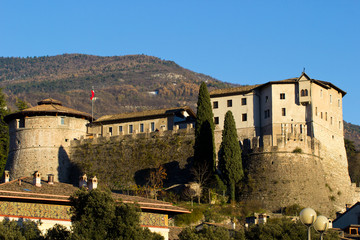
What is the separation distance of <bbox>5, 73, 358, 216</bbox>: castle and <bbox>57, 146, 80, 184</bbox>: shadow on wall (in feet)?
0.39

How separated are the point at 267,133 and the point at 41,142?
2477cm

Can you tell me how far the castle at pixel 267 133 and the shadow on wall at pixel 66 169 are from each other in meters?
0.12

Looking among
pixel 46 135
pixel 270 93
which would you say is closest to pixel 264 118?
pixel 270 93

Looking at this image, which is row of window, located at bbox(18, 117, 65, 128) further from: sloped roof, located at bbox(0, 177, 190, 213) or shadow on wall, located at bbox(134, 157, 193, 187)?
sloped roof, located at bbox(0, 177, 190, 213)

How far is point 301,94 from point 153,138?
55.7 feet

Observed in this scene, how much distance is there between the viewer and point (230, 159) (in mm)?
71750

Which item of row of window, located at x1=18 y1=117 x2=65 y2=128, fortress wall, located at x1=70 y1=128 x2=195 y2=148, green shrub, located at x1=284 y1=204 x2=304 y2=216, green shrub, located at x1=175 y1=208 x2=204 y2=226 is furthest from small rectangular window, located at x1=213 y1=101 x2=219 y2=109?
green shrub, located at x1=175 y1=208 x2=204 y2=226

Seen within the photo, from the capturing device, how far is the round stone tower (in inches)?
3219

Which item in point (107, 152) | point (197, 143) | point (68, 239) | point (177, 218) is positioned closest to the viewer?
point (68, 239)

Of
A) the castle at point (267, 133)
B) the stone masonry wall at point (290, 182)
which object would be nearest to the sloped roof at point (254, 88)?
the castle at point (267, 133)

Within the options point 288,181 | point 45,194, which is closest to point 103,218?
point 45,194

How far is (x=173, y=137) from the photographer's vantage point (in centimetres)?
8162

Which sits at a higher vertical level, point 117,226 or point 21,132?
point 21,132

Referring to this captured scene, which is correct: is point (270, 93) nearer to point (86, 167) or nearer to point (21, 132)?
point (86, 167)
